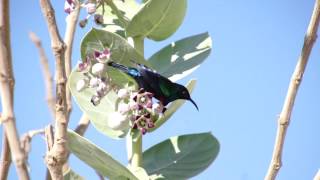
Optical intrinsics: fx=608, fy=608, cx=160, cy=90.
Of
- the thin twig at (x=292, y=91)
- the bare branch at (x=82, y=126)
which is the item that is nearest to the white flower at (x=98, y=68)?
the thin twig at (x=292, y=91)

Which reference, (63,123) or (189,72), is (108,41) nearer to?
(189,72)

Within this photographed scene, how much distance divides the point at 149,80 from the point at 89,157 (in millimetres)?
138

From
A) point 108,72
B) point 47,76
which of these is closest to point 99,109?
point 108,72

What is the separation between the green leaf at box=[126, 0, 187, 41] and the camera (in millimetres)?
836

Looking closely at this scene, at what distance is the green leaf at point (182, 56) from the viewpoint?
0.88 metres

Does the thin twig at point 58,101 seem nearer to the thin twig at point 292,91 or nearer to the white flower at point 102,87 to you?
the white flower at point 102,87

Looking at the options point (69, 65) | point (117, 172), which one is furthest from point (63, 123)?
point (69, 65)

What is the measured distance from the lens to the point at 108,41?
2.62ft

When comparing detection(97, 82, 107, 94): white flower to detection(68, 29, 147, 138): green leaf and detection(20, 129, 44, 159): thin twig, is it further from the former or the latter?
detection(20, 129, 44, 159): thin twig

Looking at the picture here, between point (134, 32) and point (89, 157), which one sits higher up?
point (134, 32)

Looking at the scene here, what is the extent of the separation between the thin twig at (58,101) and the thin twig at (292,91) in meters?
0.26

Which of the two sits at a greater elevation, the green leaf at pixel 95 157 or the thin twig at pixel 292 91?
the thin twig at pixel 292 91

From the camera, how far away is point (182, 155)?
91 cm

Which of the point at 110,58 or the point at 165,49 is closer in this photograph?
the point at 110,58
